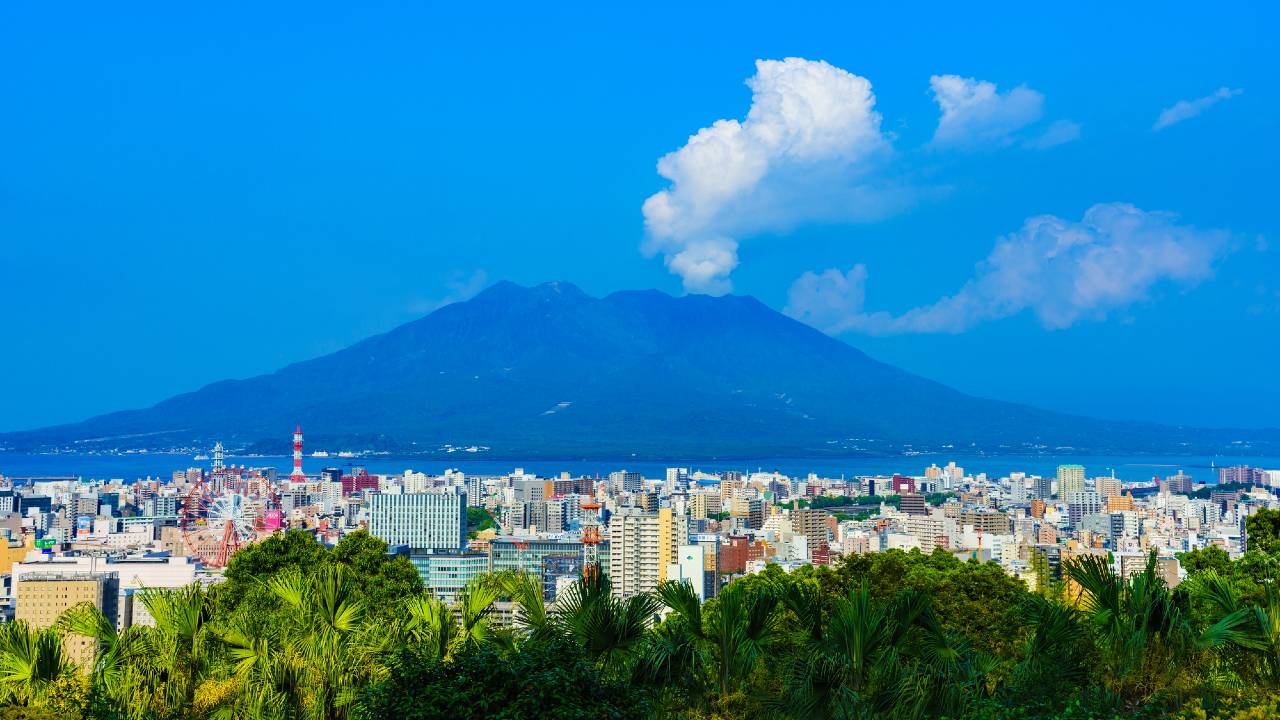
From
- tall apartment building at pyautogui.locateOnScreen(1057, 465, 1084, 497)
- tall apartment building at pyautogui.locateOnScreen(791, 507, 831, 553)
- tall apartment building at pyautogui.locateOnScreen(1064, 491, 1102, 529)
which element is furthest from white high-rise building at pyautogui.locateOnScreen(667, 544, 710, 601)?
tall apartment building at pyautogui.locateOnScreen(1057, 465, 1084, 497)

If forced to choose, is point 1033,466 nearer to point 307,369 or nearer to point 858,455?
point 858,455

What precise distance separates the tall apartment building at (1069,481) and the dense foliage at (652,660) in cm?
5241

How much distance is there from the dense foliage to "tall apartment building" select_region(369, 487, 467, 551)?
3642cm

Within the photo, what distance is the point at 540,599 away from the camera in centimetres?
402

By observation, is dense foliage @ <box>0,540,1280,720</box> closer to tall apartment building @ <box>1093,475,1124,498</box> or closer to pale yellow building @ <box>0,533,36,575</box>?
pale yellow building @ <box>0,533,36,575</box>

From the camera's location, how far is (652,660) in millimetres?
3734

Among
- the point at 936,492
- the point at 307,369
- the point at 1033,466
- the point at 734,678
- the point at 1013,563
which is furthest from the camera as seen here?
the point at 307,369

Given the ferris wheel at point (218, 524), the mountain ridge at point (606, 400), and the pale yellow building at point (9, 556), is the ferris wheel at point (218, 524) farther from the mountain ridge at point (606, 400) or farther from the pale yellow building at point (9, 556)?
the mountain ridge at point (606, 400)

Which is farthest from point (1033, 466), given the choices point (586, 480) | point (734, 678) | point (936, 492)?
point (734, 678)

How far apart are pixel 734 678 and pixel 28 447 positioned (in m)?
104

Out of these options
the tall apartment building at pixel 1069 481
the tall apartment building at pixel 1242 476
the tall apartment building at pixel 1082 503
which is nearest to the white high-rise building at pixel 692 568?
the tall apartment building at pixel 1082 503

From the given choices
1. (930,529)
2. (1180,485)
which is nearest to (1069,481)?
(1180,485)

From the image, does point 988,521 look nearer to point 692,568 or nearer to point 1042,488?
point 1042,488

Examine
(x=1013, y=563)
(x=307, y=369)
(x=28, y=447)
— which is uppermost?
(x=307, y=369)
